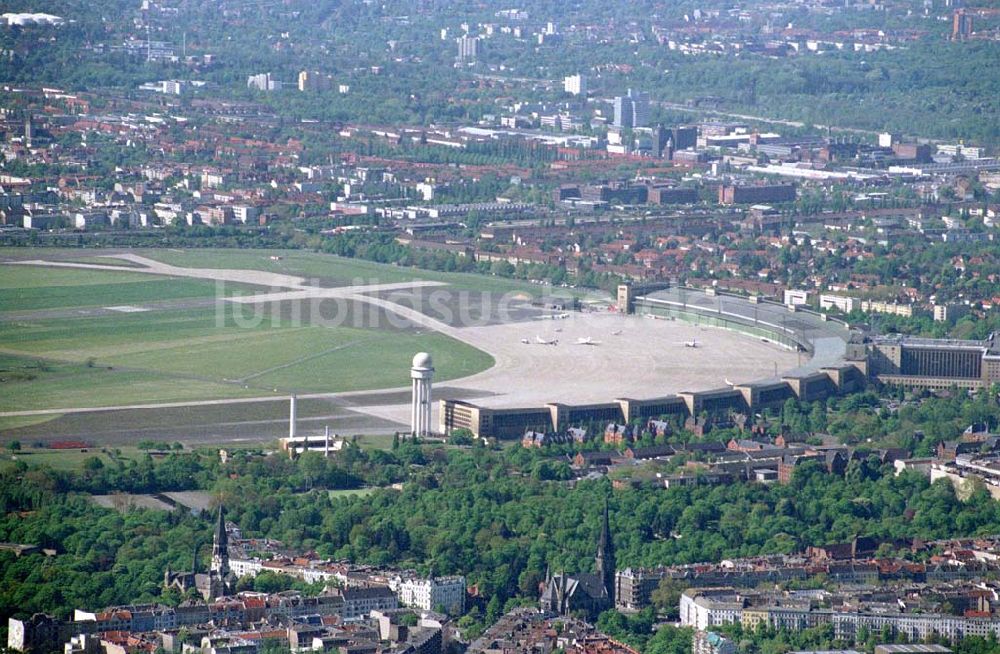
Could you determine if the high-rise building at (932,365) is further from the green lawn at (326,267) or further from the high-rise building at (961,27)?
the high-rise building at (961,27)

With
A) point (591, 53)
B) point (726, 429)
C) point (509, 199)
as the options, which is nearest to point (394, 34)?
point (591, 53)

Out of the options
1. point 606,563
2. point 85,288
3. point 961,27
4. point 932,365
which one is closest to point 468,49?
point 961,27

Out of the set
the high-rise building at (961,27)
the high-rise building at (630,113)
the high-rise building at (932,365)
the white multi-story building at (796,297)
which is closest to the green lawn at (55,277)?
the white multi-story building at (796,297)

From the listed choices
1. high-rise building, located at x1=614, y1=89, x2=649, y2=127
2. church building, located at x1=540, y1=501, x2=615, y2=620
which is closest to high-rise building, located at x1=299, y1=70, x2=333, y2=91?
high-rise building, located at x1=614, y1=89, x2=649, y2=127

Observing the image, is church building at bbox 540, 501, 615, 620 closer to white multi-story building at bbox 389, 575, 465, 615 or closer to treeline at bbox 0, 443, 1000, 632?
treeline at bbox 0, 443, 1000, 632

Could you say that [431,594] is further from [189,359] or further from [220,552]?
[189,359]

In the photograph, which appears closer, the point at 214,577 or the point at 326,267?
the point at 214,577
